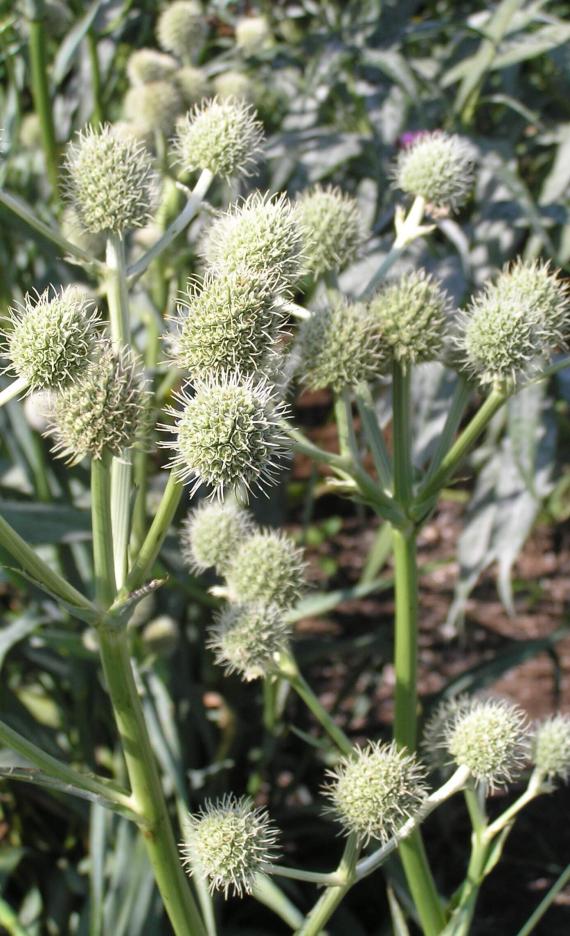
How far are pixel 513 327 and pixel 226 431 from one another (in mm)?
437

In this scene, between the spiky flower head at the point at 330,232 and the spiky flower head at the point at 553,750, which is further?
the spiky flower head at the point at 330,232

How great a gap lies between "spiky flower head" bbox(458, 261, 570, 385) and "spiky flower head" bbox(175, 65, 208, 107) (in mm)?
1193

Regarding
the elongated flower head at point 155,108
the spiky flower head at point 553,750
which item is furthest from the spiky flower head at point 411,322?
the elongated flower head at point 155,108

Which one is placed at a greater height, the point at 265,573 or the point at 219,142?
the point at 219,142

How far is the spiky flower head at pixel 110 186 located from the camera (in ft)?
4.19

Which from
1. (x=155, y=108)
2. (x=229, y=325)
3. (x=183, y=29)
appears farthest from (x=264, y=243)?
(x=183, y=29)

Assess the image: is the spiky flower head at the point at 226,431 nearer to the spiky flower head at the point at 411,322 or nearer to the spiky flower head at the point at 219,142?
the spiky flower head at the point at 411,322

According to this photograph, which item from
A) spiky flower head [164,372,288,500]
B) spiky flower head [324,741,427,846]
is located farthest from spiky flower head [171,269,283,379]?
spiky flower head [324,741,427,846]

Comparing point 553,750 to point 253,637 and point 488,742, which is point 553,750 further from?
point 253,637

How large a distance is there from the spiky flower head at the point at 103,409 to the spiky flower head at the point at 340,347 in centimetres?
29

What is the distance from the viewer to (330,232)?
57.2 inches

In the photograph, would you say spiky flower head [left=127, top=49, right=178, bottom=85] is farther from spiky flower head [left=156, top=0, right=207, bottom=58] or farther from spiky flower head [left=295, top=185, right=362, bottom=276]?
spiky flower head [left=295, top=185, right=362, bottom=276]

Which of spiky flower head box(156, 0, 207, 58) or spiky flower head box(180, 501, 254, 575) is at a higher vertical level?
spiky flower head box(156, 0, 207, 58)

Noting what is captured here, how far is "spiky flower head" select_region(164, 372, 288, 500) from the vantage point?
39.1 inches
